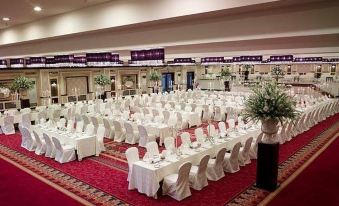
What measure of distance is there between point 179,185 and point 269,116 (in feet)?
9.53

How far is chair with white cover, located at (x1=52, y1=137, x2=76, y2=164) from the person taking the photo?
981 centimetres

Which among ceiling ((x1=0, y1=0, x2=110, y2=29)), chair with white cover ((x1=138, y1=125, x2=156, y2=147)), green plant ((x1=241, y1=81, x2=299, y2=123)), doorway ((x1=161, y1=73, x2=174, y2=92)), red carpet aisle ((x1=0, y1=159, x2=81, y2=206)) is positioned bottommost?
red carpet aisle ((x1=0, y1=159, x2=81, y2=206))

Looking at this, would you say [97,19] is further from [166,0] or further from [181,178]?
[181,178]

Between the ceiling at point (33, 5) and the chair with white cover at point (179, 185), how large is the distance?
476 cm

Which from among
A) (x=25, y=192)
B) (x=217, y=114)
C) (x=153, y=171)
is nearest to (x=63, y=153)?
(x=25, y=192)

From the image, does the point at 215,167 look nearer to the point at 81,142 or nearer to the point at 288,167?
the point at 288,167

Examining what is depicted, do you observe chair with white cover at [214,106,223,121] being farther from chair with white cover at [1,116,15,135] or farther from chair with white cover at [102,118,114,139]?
chair with white cover at [1,116,15,135]

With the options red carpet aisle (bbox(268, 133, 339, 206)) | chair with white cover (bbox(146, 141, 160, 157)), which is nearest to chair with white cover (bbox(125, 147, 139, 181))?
chair with white cover (bbox(146, 141, 160, 157))

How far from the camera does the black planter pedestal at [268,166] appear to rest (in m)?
7.46

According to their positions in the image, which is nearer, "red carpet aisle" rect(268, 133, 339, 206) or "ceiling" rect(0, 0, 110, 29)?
"red carpet aisle" rect(268, 133, 339, 206)

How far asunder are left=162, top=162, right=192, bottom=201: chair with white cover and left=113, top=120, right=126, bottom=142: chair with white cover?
569cm

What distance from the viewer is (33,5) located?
24.9ft

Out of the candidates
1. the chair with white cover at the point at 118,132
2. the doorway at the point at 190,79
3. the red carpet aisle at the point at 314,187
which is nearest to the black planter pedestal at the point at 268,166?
the red carpet aisle at the point at 314,187

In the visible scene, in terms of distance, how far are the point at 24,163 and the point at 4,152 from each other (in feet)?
6.68
